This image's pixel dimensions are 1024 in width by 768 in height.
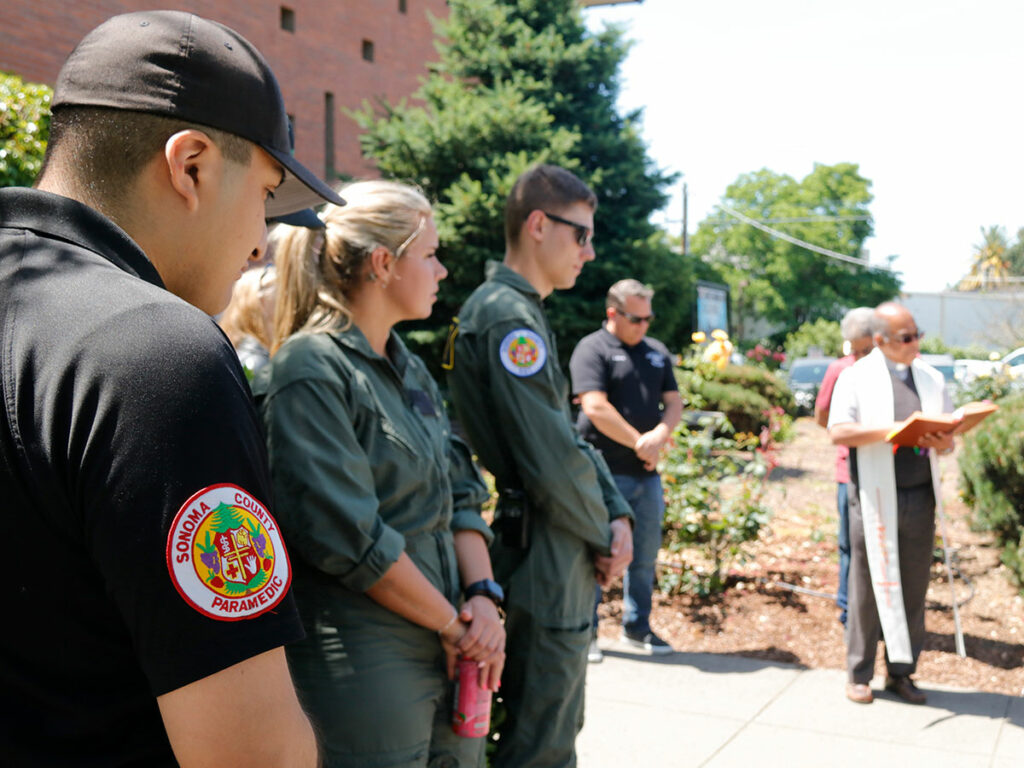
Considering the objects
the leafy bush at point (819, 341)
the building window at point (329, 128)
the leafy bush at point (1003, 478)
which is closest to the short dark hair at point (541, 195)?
the leafy bush at point (1003, 478)

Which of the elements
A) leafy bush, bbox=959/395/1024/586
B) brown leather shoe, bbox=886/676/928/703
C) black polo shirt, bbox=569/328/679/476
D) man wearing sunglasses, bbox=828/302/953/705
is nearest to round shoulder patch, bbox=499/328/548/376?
man wearing sunglasses, bbox=828/302/953/705

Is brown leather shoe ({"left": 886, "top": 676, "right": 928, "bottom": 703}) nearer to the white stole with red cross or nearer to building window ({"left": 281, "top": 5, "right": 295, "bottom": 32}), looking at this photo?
the white stole with red cross

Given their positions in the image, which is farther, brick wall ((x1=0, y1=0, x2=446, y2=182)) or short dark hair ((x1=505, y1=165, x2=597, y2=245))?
brick wall ((x1=0, y1=0, x2=446, y2=182))

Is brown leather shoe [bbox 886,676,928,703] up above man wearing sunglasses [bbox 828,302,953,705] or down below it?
below

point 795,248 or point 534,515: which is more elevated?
point 795,248

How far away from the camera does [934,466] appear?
488 cm

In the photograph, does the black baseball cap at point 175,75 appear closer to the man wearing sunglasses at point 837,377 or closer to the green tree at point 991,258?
the man wearing sunglasses at point 837,377

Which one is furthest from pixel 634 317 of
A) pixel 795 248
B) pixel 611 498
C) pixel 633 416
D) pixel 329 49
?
pixel 795 248

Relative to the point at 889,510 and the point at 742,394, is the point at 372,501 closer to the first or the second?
the point at 889,510

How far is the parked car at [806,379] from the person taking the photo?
23.7m

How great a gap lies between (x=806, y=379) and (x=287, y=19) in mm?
16505

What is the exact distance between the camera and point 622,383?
19.4 feet

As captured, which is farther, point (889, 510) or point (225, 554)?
point (889, 510)

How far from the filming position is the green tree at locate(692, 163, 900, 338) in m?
59.0
